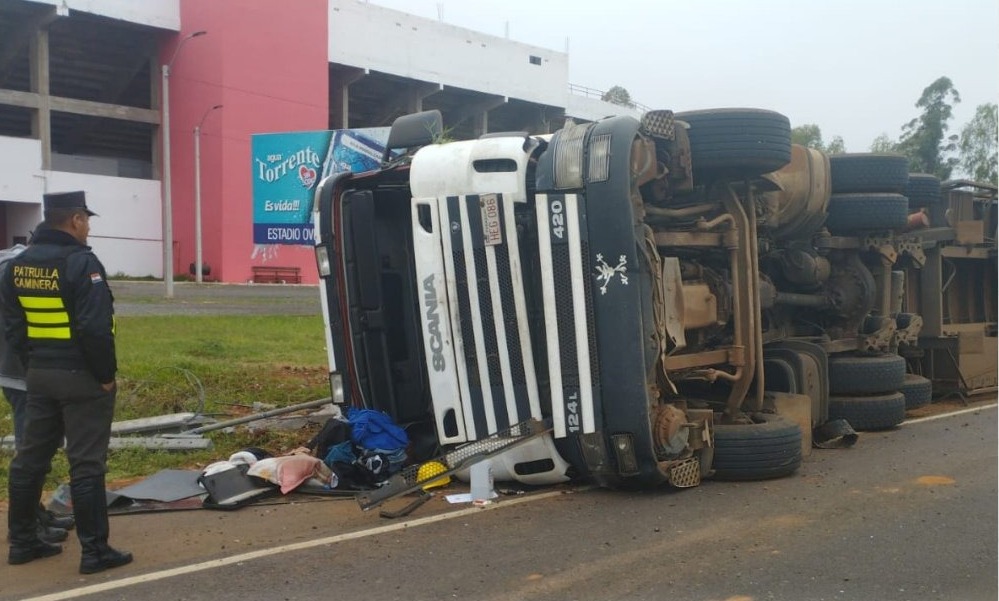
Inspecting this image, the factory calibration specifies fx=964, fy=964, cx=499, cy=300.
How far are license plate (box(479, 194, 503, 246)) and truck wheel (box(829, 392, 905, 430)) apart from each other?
13.5ft

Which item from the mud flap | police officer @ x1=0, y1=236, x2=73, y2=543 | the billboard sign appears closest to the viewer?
police officer @ x1=0, y1=236, x2=73, y2=543

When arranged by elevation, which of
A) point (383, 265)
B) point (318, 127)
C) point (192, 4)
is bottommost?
point (383, 265)

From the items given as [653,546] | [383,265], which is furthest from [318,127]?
[653,546]

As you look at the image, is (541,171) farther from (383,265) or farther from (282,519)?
(282,519)

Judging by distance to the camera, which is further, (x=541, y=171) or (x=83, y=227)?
(x=541, y=171)

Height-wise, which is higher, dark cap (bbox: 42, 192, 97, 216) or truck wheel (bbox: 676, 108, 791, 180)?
truck wheel (bbox: 676, 108, 791, 180)

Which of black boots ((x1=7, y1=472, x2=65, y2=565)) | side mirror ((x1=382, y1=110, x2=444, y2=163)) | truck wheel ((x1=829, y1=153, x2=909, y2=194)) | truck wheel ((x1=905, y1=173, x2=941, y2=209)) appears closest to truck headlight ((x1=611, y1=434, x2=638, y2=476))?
side mirror ((x1=382, y1=110, x2=444, y2=163))

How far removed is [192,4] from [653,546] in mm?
34794

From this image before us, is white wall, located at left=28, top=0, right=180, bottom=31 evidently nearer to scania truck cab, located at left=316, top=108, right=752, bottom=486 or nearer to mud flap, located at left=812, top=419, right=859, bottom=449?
scania truck cab, located at left=316, top=108, right=752, bottom=486

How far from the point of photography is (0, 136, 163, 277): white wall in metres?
32.8

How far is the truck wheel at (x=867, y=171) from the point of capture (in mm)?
8469

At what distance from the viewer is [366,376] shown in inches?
256

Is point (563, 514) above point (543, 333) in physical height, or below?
below

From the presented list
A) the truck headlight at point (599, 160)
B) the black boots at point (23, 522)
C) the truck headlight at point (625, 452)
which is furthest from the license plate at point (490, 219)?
the black boots at point (23, 522)
